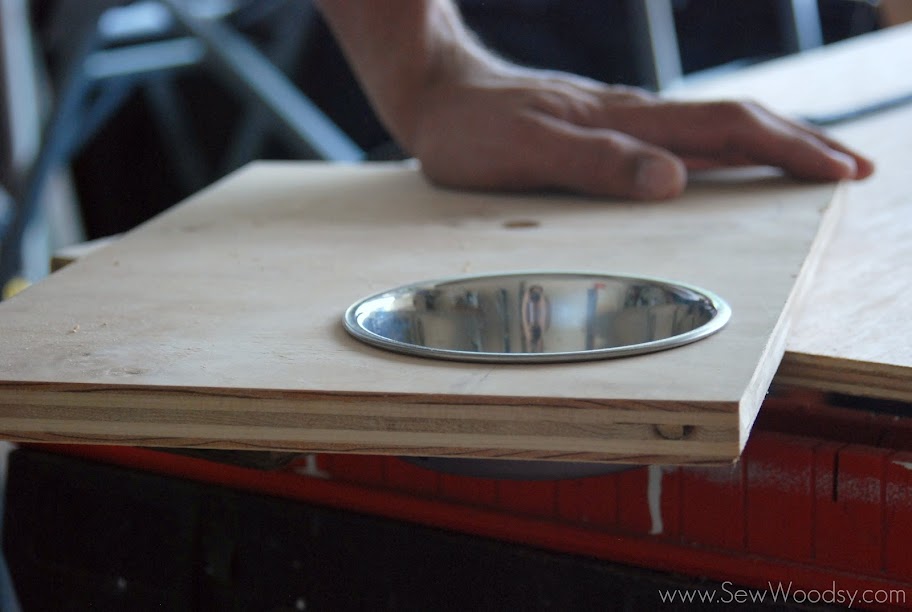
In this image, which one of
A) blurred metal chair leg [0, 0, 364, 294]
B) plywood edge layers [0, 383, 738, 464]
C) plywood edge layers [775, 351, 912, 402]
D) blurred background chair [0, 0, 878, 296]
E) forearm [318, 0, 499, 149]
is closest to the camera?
plywood edge layers [0, 383, 738, 464]

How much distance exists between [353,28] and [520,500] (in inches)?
29.3

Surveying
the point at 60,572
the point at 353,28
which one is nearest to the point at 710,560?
the point at 60,572

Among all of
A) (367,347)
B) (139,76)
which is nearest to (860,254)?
(367,347)

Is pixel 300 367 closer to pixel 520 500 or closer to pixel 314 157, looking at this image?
pixel 520 500

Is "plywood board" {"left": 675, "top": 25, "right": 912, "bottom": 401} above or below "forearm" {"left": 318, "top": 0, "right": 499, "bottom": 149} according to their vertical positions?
below

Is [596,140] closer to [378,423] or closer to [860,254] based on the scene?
[860,254]

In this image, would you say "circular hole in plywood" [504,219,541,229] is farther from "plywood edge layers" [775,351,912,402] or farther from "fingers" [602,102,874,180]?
"plywood edge layers" [775,351,912,402]

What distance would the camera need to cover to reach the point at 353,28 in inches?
50.9

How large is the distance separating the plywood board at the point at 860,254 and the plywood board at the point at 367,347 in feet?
0.12

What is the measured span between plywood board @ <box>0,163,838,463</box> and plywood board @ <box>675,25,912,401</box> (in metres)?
0.04

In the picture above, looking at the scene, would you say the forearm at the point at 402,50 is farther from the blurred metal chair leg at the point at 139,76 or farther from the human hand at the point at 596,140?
the blurred metal chair leg at the point at 139,76

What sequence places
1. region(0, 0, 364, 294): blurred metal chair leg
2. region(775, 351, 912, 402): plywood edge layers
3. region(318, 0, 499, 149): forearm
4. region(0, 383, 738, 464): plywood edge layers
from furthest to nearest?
region(0, 0, 364, 294): blurred metal chair leg → region(318, 0, 499, 149): forearm → region(775, 351, 912, 402): plywood edge layers → region(0, 383, 738, 464): plywood edge layers

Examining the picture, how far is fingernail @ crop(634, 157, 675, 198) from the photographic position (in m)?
1.03

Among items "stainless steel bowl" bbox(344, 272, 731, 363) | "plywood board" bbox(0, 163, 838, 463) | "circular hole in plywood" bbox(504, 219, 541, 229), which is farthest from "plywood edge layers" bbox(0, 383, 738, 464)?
"circular hole in plywood" bbox(504, 219, 541, 229)
